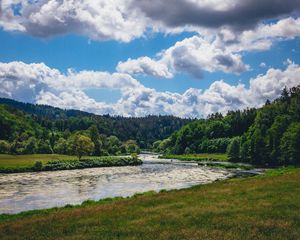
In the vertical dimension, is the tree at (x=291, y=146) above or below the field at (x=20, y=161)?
above

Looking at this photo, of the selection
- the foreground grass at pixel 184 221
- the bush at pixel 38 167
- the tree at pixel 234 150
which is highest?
the tree at pixel 234 150

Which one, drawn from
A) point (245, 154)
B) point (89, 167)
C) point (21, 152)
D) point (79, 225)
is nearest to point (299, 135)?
point (245, 154)

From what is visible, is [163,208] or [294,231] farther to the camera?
[163,208]

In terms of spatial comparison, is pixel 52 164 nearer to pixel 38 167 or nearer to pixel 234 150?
pixel 38 167

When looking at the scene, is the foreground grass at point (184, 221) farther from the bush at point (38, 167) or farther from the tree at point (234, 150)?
the tree at point (234, 150)

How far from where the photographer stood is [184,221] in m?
26.0

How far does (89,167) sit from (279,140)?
66.1 meters

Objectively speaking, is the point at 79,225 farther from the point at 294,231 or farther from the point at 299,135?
the point at 299,135

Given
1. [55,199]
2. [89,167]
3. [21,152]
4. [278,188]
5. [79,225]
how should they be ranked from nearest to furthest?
[79,225], [278,188], [55,199], [89,167], [21,152]

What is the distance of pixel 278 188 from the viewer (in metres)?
40.5

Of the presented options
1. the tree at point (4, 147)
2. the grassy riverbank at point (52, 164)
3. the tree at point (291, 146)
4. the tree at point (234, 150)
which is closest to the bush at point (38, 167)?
the grassy riverbank at point (52, 164)

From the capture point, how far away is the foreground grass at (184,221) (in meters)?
22.1

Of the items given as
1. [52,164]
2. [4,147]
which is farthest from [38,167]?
[4,147]

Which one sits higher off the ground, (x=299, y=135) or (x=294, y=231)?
(x=299, y=135)
